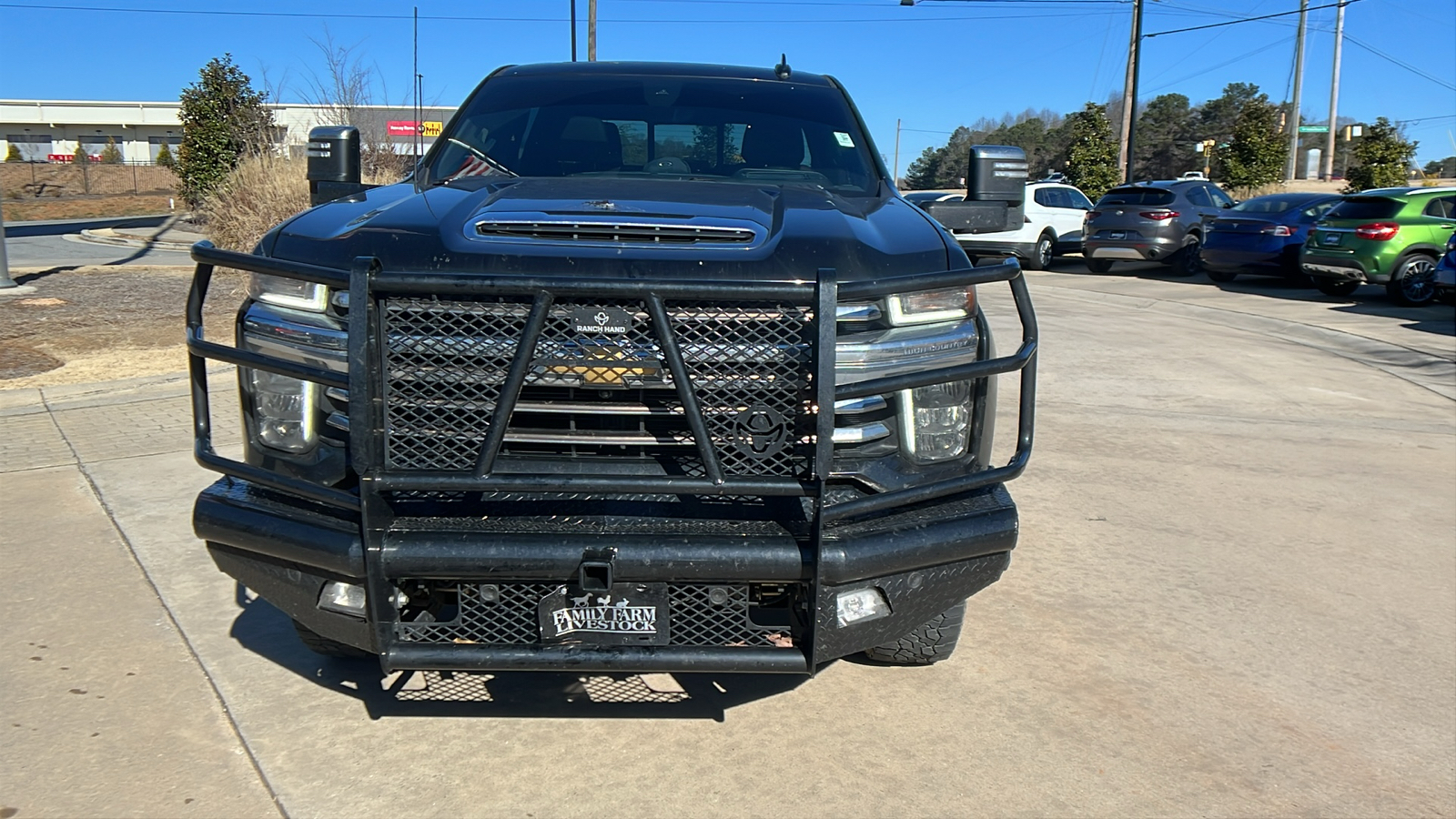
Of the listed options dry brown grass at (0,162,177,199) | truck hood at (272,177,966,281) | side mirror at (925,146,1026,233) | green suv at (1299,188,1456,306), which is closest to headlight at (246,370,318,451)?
truck hood at (272,177,966,281)

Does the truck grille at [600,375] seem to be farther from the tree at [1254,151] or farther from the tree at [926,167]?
the tree at [926,167]

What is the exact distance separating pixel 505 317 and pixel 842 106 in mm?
2545

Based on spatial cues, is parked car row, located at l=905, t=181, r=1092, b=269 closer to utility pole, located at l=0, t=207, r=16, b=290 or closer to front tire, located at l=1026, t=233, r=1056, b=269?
front tire, located at l=1026, t=233, r=1056, b=269

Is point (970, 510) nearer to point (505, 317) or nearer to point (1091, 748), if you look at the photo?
point (1091, 748)

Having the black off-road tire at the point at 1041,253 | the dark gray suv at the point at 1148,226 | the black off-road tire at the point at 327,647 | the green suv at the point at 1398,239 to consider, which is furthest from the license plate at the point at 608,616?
the black off-road tire at the point at 1041,253

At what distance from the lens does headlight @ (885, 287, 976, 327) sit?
301 centimetres

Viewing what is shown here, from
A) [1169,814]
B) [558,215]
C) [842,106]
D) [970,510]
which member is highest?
[842,106]

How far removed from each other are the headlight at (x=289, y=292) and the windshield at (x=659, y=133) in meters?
1.24

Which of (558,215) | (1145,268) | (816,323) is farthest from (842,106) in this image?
(1145,268)

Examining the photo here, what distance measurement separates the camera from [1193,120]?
225ft

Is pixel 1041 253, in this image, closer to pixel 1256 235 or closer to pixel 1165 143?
pixel 1256 235

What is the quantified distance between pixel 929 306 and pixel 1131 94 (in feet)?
98.7

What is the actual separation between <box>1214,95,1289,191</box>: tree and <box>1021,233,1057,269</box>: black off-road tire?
47.2 ft

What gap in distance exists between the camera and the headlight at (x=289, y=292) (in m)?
2.99
